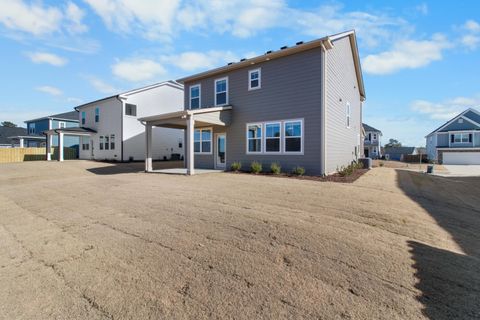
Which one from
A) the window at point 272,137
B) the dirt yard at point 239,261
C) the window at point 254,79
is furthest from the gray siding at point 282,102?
the dirt yard at point 239,261

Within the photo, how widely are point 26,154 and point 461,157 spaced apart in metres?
51.8

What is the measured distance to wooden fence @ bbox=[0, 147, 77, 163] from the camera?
81.5 feet

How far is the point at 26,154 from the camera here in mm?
26531

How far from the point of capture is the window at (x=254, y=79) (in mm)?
14027

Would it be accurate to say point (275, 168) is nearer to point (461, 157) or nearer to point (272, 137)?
point (272, 137)

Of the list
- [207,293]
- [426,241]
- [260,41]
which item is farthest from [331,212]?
[260,41]

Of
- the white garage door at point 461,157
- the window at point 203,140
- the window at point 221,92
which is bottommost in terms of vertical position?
the white garage door at point 461,157

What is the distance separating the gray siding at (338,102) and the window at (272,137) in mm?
2555

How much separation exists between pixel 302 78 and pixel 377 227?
942 centimetres

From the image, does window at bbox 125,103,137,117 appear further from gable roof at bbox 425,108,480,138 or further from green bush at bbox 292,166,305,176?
gable roof at bbox 425,108,480,138

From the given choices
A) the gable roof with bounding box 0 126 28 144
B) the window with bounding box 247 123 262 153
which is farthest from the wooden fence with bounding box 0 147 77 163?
the window with bounding box 247 123 262 153

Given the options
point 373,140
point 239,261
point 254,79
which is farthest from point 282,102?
point 373,140

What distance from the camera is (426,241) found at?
14.4 ft

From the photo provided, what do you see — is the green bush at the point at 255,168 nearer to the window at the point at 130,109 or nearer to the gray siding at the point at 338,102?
the gray siding at the point at 338,102
